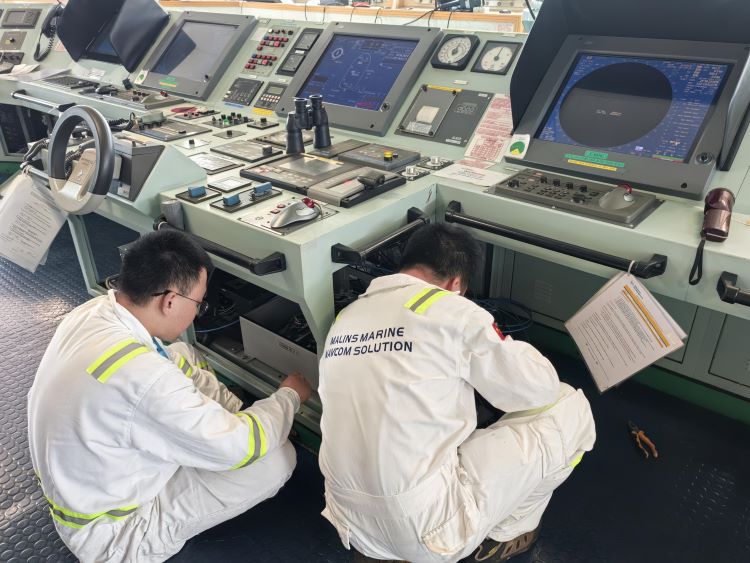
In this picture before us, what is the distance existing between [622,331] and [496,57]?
3.87 feet

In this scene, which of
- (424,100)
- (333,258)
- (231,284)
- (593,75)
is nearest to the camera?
(333,258)

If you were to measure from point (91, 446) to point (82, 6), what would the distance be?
3.02 meters

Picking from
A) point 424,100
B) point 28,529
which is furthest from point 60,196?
point 424,100

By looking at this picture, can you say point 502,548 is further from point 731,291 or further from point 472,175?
point 472,175

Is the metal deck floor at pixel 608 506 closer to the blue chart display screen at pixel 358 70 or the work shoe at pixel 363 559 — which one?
the work shoe at pixel 363 559

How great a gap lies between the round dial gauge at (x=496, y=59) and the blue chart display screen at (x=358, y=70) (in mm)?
317

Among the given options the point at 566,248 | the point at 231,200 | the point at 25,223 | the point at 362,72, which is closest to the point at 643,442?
the point at 566,248

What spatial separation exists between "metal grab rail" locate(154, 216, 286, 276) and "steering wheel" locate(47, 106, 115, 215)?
30cm

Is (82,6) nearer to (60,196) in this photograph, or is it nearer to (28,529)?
(60,196)

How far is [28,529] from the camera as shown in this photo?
64.4 inches

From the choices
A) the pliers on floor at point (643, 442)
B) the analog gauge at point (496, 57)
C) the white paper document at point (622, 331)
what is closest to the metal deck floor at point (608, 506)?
the pliers on floor at point (643, 442)

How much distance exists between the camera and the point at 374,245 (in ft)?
5.17

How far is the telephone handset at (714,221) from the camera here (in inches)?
52.3

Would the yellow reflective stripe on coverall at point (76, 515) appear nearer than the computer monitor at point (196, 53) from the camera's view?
Yes
